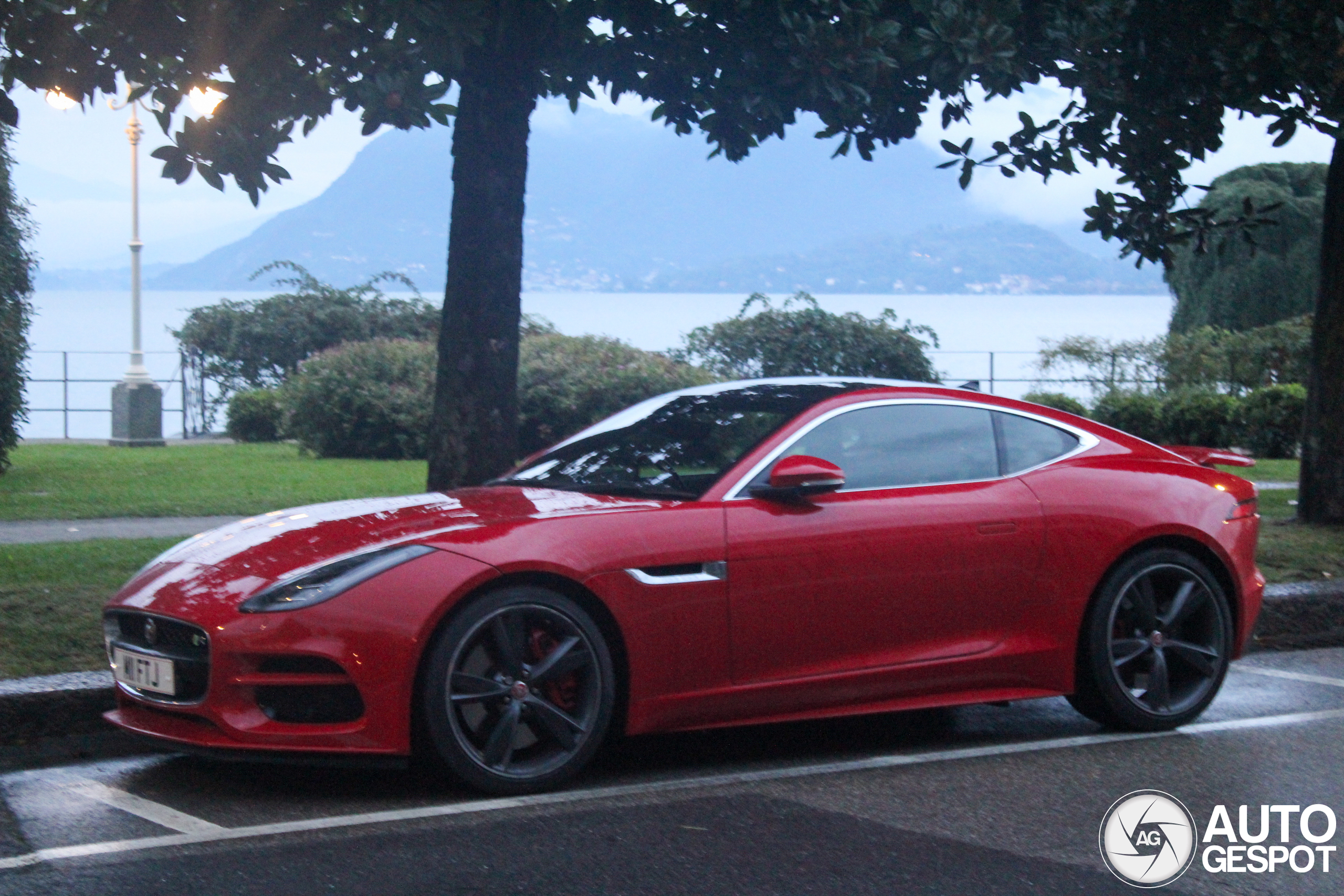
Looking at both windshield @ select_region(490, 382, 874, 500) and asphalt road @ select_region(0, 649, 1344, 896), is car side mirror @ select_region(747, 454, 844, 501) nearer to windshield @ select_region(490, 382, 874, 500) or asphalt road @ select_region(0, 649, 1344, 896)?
windshield @ select_region(490, 382, 874, 500)

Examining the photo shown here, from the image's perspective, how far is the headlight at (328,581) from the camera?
4820 mm

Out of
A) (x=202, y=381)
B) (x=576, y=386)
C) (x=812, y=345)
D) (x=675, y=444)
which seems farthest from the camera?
(x=202, y=381)

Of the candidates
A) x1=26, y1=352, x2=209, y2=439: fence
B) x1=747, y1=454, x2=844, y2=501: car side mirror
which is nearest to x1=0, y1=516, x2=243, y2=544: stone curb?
x1=747, y1=454, x2=844, y2=501: car side mirror

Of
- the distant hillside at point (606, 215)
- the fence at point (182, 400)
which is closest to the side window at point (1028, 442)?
the fence at point (182, 400)

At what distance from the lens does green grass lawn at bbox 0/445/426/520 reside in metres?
11.4

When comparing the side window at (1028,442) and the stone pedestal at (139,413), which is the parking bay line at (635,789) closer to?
the side window at (1028,442)

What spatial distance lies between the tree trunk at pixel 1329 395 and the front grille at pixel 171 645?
28.1 ft

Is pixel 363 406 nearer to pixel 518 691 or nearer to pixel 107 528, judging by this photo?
pixel 107 528

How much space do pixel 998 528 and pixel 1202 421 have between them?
1440cm

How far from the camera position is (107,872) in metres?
4.22

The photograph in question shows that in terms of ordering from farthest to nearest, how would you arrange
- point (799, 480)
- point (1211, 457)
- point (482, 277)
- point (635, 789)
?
point (482, 277)
point (1211, 457)
point (799, 480)
point (635, 789)

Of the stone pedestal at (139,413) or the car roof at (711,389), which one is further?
the stone pedestal at (139,413)

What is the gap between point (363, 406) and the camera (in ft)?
54.5

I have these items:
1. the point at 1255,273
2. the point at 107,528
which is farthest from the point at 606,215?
the point at 107,528
